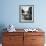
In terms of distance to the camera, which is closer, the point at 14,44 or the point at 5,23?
the point at 14,44

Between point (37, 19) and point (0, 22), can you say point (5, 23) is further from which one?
point (37, 19)

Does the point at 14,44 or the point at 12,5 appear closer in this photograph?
the point at 14,44

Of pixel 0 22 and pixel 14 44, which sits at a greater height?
pixel 0 22

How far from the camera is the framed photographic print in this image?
13.2 ft

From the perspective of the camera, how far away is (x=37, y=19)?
4.05 metres

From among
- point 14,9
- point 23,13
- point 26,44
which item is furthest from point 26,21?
point 26,44

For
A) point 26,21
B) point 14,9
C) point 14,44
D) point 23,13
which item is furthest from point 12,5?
point 14,44

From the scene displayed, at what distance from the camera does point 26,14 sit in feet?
13.3

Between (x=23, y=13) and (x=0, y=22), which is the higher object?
(x=23, y=13)

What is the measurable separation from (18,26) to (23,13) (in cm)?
45

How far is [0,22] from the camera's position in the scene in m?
4.05

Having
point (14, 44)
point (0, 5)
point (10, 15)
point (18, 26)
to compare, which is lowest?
point (14, 44)

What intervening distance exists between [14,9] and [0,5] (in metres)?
0.46

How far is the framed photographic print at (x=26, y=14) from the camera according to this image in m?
4.02
